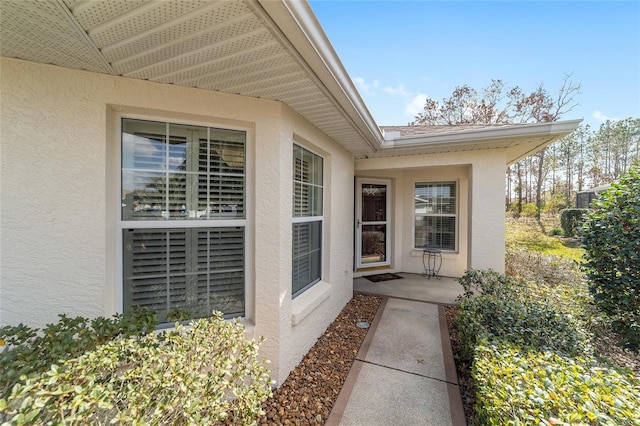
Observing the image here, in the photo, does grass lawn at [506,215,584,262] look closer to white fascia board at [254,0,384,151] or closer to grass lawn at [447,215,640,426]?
grass lawn at [447,215,640,426]

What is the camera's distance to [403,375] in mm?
3119

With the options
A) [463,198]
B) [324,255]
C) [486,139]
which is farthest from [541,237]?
[324,255]

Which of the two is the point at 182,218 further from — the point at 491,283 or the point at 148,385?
the point at 491,283

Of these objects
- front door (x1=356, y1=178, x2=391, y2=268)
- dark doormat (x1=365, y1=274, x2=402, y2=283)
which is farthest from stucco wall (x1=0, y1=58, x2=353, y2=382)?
dark doormat (x1=365, y1=274, x2=402, y2=283)

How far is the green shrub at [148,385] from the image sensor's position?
4.24 ft

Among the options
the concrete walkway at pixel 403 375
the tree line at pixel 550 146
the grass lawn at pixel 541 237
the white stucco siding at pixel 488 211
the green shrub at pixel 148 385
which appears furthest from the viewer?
the tree line at pixel 550 146

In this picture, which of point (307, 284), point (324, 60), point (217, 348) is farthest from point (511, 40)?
point (217, 348)

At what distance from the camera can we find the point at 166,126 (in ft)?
8.64

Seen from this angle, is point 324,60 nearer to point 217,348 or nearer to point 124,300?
point 217,348

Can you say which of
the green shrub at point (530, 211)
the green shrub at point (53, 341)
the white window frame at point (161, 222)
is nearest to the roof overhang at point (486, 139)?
the white window frame at point (161, 222)

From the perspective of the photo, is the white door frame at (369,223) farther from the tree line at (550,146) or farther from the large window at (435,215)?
the tree line at (550,146)

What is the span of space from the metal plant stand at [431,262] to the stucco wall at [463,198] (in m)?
0.13

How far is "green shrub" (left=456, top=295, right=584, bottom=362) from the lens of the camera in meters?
2.51

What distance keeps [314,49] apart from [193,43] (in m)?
0.93
